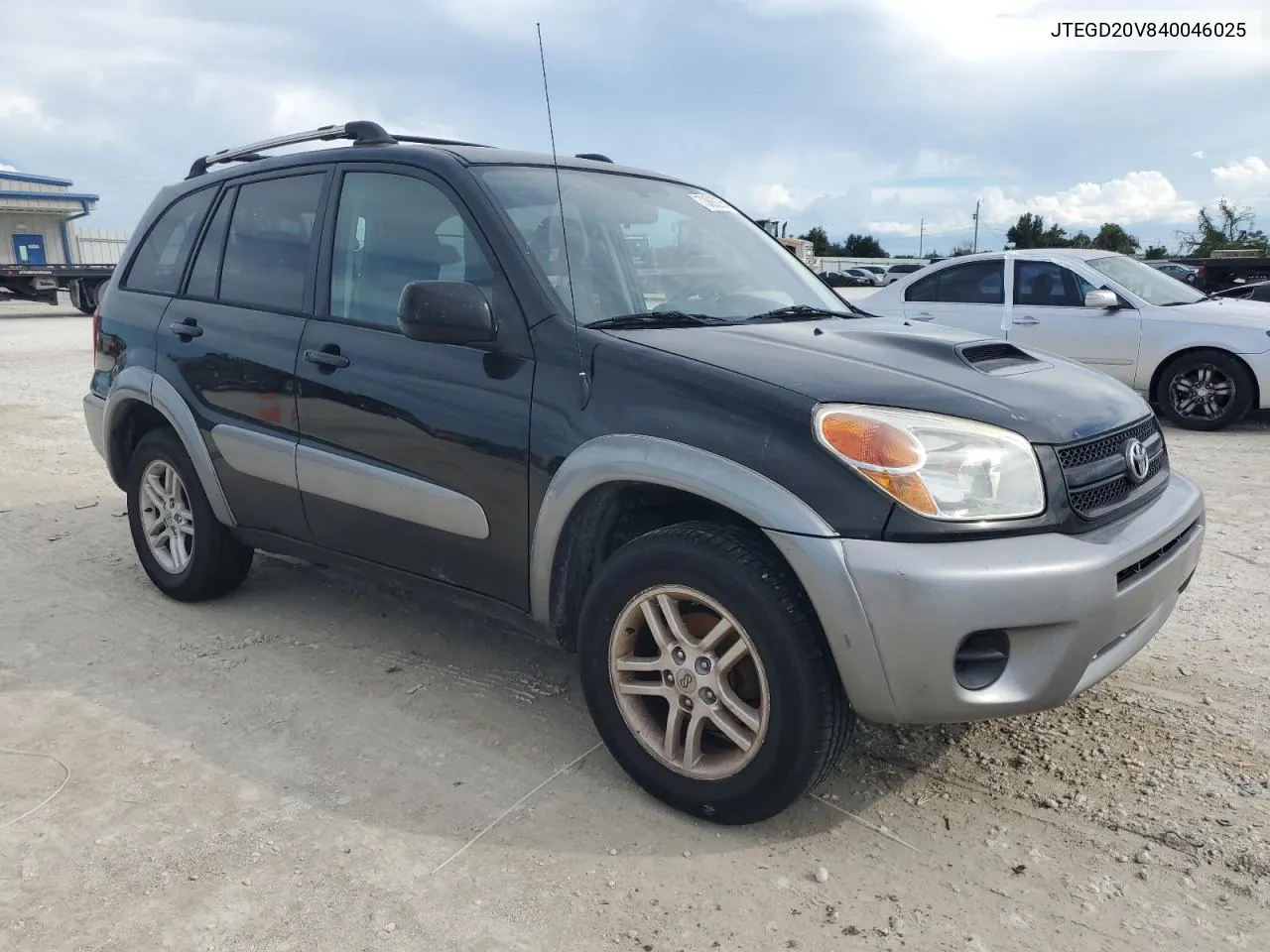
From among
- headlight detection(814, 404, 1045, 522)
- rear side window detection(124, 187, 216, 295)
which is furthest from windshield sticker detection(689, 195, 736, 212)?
rear side window detection(124, 187, 216, 295)

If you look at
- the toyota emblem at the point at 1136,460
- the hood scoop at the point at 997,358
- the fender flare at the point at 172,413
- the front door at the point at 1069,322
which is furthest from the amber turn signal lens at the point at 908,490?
the front door at the point at 1069,322

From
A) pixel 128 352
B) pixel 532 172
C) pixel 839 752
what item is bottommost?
pixel 839 752

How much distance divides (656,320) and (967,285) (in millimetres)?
6912

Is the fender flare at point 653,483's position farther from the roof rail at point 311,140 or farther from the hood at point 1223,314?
the hood at point 1223,314

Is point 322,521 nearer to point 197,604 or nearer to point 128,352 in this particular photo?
point 197,604

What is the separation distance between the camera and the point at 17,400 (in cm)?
1058

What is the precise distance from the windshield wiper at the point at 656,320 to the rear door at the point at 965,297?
6.37 meters

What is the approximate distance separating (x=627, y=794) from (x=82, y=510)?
15.4ft

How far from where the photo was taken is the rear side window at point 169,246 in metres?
4.44

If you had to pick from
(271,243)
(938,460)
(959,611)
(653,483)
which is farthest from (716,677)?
(271,243)

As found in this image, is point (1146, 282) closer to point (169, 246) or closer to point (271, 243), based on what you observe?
point (271, 243)

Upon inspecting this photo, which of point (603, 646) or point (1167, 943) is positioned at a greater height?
point (603, 646)

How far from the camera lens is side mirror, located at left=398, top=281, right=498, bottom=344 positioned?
118 inches

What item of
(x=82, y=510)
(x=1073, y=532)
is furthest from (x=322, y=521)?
(x=82, y=510)
